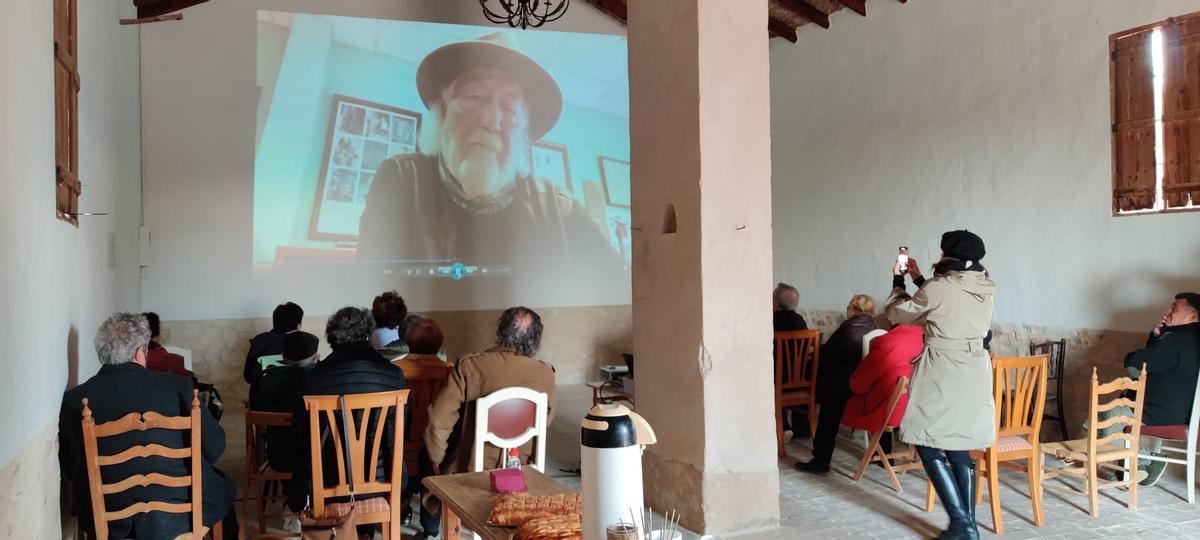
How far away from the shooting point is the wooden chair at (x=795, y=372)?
5.23m

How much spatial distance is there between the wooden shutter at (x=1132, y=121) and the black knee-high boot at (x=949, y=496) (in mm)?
2645

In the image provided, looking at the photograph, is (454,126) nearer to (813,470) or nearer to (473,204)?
(473,204)

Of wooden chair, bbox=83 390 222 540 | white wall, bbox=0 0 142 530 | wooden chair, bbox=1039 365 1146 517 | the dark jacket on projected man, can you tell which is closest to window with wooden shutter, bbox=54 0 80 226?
white wall, bbox=0 0 142 530

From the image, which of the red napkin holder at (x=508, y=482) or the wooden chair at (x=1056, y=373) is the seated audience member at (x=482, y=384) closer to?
the red napkin holder at (x=508, y=482)

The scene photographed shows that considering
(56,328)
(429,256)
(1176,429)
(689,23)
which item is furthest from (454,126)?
(1176,429)

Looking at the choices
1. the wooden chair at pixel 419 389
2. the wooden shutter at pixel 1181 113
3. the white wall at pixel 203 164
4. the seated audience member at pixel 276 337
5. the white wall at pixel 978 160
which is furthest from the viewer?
the white wall at pixel 203 164

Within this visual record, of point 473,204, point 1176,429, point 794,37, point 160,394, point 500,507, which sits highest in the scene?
point 794,37

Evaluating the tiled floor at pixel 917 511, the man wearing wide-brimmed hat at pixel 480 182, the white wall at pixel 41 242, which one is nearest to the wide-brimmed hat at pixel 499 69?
the man wearing wide-brimmed hat at pixel 480 182

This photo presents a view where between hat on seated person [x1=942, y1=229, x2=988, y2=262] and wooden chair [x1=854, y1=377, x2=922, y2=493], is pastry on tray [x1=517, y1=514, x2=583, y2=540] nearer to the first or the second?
hat on seated person [x1=942, y1=229, x2=988, y2=262]

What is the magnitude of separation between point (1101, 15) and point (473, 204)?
5.15 metres

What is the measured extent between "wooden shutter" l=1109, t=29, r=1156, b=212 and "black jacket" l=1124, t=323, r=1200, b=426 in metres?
1.05

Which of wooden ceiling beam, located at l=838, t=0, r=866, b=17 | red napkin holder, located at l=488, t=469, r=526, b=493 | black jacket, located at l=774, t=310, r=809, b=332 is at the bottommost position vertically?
red napkin holder, located at l=488, t=469, r=526, b=493

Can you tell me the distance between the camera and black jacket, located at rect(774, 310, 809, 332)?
5.36 metres

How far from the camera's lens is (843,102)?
297 inches
